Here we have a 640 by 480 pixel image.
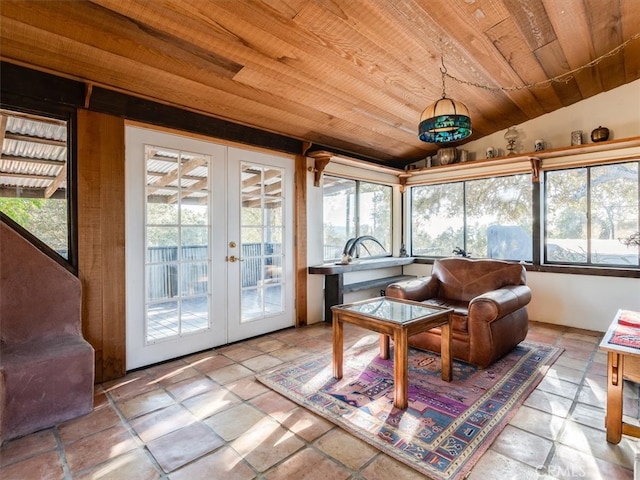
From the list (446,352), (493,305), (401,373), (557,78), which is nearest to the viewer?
(401,373)

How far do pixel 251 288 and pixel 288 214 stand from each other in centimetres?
100

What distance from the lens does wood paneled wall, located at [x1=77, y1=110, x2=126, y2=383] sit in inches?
103

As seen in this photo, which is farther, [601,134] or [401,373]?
[601,134]

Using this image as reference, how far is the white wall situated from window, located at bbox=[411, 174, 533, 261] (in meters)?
0.50

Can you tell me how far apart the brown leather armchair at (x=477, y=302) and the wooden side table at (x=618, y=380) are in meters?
0.97

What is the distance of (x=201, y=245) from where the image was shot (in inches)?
132

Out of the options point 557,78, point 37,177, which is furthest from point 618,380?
point 37,177

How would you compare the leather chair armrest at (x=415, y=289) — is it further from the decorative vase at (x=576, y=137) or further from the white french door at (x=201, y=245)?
the decorative vase at (x=576, y=137)

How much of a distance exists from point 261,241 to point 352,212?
1772mm

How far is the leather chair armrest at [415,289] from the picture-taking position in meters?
3.45

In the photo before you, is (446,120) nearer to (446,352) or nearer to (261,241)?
(446,352)

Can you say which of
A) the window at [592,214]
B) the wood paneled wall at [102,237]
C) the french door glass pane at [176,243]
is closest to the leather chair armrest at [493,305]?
the window at [592,214]

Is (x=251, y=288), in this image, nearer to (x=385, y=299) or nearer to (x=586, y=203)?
(x=385, y=299)

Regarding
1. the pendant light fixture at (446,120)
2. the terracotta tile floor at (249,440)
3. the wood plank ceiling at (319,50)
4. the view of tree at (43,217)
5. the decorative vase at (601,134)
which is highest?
the wood plank ceiling at (319,50)
